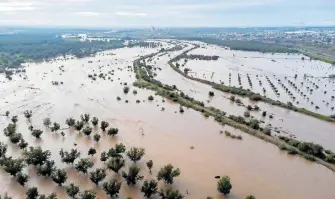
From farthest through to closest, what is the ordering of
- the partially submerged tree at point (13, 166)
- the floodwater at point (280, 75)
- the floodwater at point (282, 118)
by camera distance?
the floodwater at point (280, 75) < the floodwater at point (282, 118) < the partially submerged tree at point (13, 166)

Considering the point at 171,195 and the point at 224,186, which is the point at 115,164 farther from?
the point at 224,186

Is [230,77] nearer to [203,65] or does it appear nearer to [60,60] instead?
[203,65]

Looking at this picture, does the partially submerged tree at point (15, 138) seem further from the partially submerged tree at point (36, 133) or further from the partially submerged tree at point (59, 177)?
the partially submerged tree at point (59, 177)

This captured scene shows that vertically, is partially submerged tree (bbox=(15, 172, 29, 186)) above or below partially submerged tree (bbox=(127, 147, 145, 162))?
below

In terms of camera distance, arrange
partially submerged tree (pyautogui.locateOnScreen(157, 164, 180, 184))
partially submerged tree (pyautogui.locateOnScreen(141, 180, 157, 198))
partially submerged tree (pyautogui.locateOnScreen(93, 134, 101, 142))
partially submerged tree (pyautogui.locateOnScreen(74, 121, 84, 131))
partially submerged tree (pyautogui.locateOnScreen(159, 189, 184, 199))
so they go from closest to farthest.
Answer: partially submerged tree (pyautogui.locateOnScreen(159, 189, 184, 199)), partially submerged tree (pyautogui.locateOnScreen(141, 180, 157, 198)), partially submerged tree (pyautogui.locateOnScreen(157, 164, 180, 184)), partially submerged tree (pyautogui.locateOnScreen(93, 134, 101, 142)), partially submerged tree (pyautogui.locateOnScreen(74, 121, 84, 131))

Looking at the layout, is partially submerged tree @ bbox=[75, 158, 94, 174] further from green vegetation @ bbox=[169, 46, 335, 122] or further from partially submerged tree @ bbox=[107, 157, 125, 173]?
green vegetation @ bbox=[169, 46, 335, 122]

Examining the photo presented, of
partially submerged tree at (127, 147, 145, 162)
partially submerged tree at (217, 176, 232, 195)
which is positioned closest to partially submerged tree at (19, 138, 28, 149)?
partially submerged tree at (127, 147, 145, 162)

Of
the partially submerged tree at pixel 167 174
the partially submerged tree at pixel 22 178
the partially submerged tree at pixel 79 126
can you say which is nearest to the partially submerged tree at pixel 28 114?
the partially submerged tree at pixel 79 126
